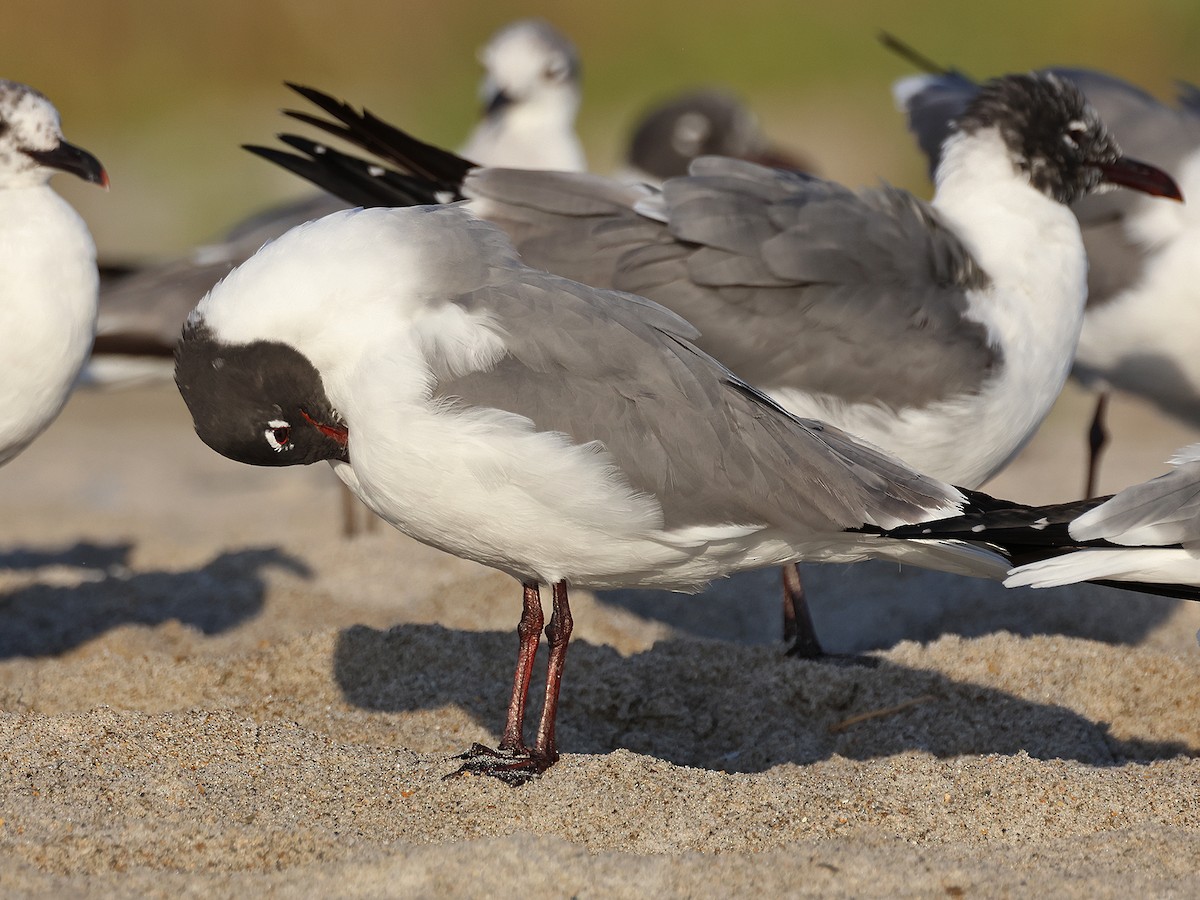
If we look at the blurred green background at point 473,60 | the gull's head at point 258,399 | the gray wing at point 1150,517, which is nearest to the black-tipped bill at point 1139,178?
the gray wing at point 1150,517

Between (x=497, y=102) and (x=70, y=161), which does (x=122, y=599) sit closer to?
(x=70, y=161)

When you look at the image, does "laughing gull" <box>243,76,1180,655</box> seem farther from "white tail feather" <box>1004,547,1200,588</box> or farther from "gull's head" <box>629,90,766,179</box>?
"gull's head" <box>629,90,766,179</box>

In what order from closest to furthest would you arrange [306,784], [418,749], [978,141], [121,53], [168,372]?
1. [306,784]
2. [418,749]
3. [978,141]
4. [168,372]
5. [121,53]

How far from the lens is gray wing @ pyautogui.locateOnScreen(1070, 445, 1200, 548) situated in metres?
3.21

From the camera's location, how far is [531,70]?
27.1 ft

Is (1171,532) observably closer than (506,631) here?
Yes

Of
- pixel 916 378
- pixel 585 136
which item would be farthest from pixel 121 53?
pixel 916 378

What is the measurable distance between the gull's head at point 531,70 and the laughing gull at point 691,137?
193cm

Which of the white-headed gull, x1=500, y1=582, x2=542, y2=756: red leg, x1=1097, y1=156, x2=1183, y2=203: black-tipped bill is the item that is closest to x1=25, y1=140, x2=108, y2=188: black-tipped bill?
x1=500, y1=582, x2=542, y2=756: red leg

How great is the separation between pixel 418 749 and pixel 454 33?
46.1 ft

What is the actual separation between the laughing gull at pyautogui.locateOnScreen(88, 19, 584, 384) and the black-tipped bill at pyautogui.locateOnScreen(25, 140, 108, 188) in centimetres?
68

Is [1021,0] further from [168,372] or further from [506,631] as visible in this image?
[506,631]

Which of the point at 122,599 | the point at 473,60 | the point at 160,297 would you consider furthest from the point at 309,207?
the point at 473,60

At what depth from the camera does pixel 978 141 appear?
16.1 ft
